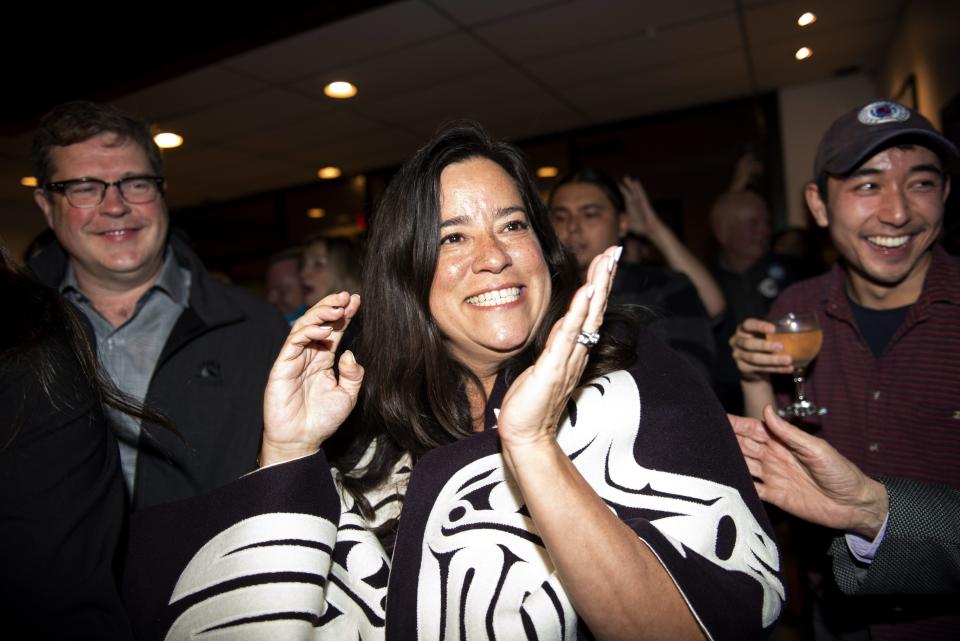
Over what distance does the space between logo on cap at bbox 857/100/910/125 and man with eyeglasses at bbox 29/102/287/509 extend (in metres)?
1.93

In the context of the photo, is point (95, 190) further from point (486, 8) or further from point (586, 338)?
point (486, 8)

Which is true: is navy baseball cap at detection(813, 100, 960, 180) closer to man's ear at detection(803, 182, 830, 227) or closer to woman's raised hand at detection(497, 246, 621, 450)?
man's ear at detection(803, 182, 830, 227)

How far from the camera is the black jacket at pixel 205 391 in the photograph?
68.6 inches

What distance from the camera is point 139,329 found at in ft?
6.44

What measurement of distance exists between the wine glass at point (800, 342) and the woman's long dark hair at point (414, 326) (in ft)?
2.03

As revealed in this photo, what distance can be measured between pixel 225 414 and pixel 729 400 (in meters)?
2.46

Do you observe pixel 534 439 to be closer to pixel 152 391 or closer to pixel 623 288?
pixel 152 391

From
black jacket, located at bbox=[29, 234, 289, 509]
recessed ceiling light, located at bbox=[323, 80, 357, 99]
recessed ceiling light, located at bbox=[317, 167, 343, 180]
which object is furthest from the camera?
recessed ceiling light, located at bbox=[317, 167, 343, 180]

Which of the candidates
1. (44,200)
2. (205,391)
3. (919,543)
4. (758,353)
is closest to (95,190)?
(44,200)

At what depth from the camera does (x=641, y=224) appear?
3.13 metres

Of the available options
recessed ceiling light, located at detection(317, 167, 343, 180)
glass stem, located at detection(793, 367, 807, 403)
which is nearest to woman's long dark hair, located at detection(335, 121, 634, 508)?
glass stem, located at detection(793, 367, 807, 403)

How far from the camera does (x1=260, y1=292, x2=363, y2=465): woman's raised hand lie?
129 centimetres

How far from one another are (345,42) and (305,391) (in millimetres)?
3186

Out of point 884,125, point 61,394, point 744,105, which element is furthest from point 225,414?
point 744,105
